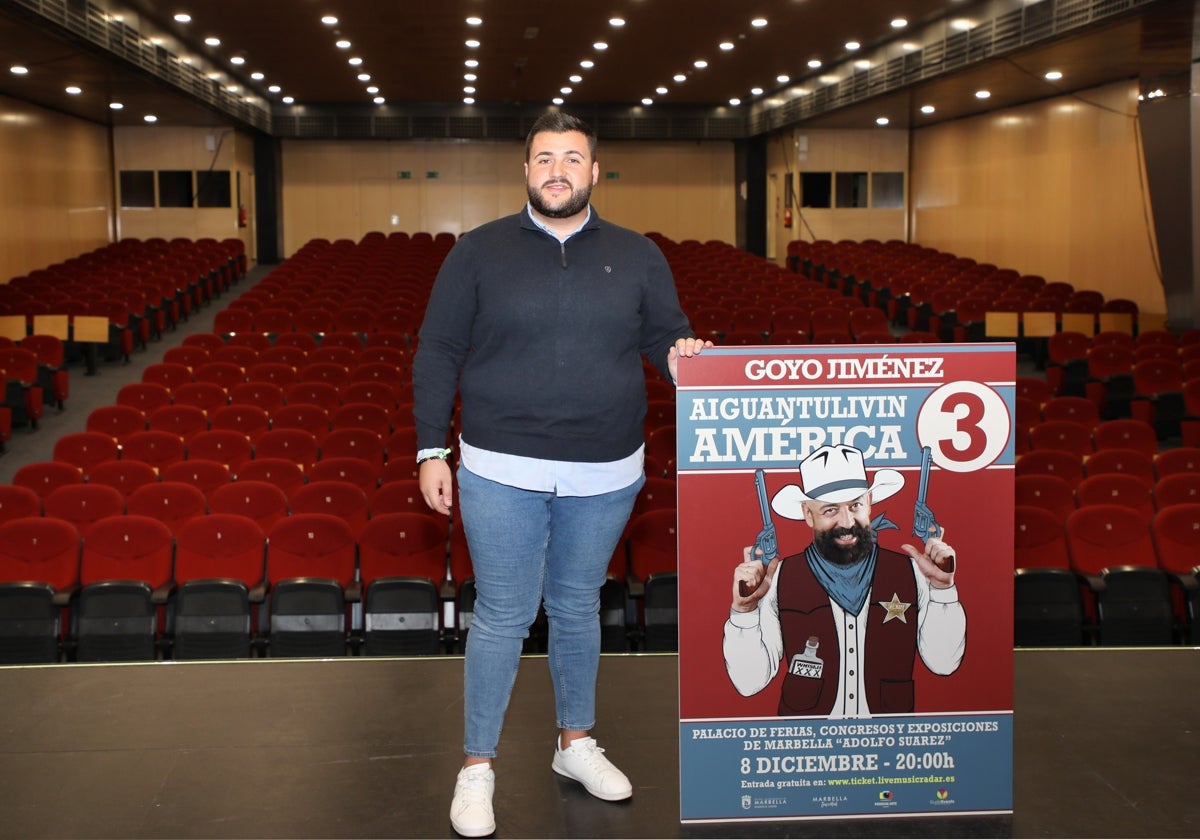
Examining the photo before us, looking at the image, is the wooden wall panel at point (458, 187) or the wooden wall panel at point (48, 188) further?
the wooden wall panel at point (458, 187)

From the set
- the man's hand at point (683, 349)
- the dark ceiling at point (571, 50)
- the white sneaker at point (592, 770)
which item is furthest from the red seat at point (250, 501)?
the dark ceiling at point (571, 50)

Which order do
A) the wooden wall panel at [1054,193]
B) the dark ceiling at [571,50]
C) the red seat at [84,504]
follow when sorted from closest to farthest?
the red seat at [84,504]
the dark ceiling at [571,50]
the wooden wall panel at [1054,193]

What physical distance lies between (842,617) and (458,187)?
71.9ft

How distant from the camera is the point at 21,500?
5676 mm

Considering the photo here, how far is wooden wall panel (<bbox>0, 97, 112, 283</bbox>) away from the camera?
622 inches

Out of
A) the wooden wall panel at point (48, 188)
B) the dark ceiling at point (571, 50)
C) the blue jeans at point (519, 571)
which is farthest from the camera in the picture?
the wooden wall panel at point (48, 188)

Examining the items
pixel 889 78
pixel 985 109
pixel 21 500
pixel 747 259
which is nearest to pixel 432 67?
pixel 747 259

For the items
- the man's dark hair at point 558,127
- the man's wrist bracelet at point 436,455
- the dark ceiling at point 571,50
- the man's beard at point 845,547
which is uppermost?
the dark ceiling at point 571,50

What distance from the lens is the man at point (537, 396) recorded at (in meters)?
2.37

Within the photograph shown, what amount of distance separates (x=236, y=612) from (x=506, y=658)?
279cm

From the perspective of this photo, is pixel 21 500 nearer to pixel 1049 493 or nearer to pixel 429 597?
pixel 429 597

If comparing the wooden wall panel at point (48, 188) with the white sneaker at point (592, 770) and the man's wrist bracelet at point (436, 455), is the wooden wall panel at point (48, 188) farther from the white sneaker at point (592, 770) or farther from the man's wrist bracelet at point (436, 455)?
the white sneaker at point (592, 770)

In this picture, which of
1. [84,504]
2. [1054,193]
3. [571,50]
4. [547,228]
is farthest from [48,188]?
[547,228]

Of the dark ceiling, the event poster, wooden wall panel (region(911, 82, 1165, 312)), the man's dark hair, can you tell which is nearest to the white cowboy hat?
the event poster
